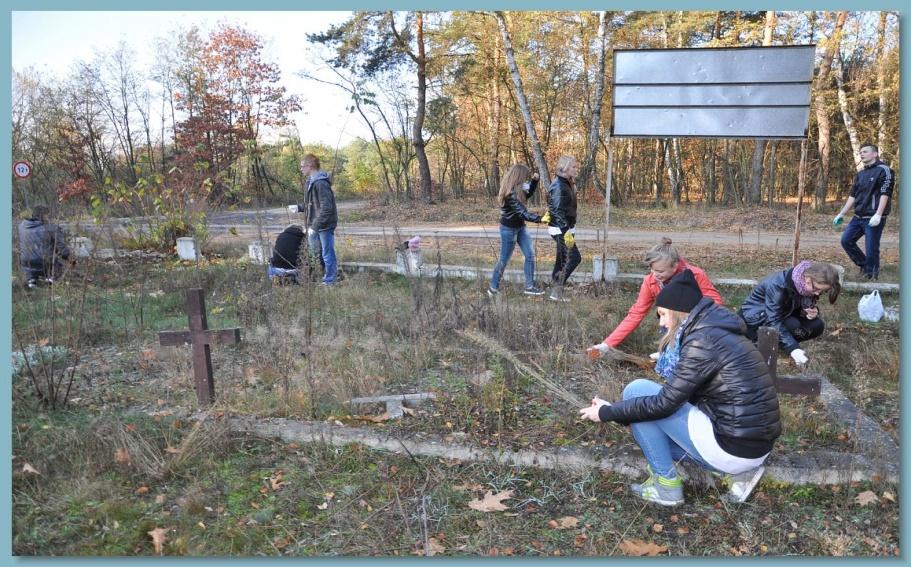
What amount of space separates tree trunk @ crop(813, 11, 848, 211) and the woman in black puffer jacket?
1333 cm

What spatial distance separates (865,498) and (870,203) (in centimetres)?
521

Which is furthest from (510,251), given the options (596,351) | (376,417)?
(376,417)

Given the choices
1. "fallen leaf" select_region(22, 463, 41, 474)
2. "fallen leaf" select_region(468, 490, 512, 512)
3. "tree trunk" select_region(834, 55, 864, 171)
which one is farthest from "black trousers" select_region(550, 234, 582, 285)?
"tree trunk" select_region(834, 55, 864, 171)

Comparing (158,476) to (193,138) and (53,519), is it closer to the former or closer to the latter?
(53,519)

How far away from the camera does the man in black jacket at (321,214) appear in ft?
23.3

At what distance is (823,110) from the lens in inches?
615

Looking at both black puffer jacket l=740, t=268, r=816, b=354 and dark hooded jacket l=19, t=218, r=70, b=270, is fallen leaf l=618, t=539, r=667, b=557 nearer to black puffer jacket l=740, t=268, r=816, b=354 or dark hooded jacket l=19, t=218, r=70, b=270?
black puffer jacket l=740, t=268, r=816, b=354

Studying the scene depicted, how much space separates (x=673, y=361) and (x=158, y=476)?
2544 mm

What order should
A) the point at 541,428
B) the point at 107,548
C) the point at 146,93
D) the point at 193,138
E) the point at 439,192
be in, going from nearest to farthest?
the point at 107,548, the point at 541,428, the point at 146,93, the point at 193,138, the point at 439,192

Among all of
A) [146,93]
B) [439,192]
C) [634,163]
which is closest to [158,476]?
[146,93]

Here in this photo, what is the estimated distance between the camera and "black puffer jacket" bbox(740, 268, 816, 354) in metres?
4.36

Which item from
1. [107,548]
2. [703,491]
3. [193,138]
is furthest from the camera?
[193,138]

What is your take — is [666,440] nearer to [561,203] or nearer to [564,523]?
[564,523]

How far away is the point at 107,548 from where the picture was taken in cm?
249
